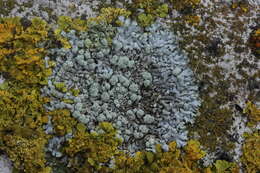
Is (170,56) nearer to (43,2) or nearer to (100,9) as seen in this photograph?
(100,9)

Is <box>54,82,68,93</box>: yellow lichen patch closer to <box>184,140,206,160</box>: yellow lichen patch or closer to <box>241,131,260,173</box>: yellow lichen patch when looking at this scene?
<box>184,140,206,160</box>: yellow lichen patch

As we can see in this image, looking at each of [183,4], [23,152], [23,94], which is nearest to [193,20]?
[183,4]

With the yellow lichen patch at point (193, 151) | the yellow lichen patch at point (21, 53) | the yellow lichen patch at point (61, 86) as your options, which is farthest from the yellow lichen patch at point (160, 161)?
the yellow lichen patch at point (21, 53)

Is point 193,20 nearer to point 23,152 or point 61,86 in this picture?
point 61,86

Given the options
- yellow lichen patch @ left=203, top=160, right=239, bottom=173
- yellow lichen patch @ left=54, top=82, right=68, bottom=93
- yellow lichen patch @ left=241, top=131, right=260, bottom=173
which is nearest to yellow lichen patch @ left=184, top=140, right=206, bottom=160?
yellow lichen patch @ left=203, top=160, right=239, bottom=173

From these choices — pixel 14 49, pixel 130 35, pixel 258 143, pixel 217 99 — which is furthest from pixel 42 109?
pixel 258 143

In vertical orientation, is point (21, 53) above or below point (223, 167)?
above

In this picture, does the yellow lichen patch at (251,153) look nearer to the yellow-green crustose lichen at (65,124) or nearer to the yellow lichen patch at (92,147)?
the yellow-green crustose lichen at (65,124)
